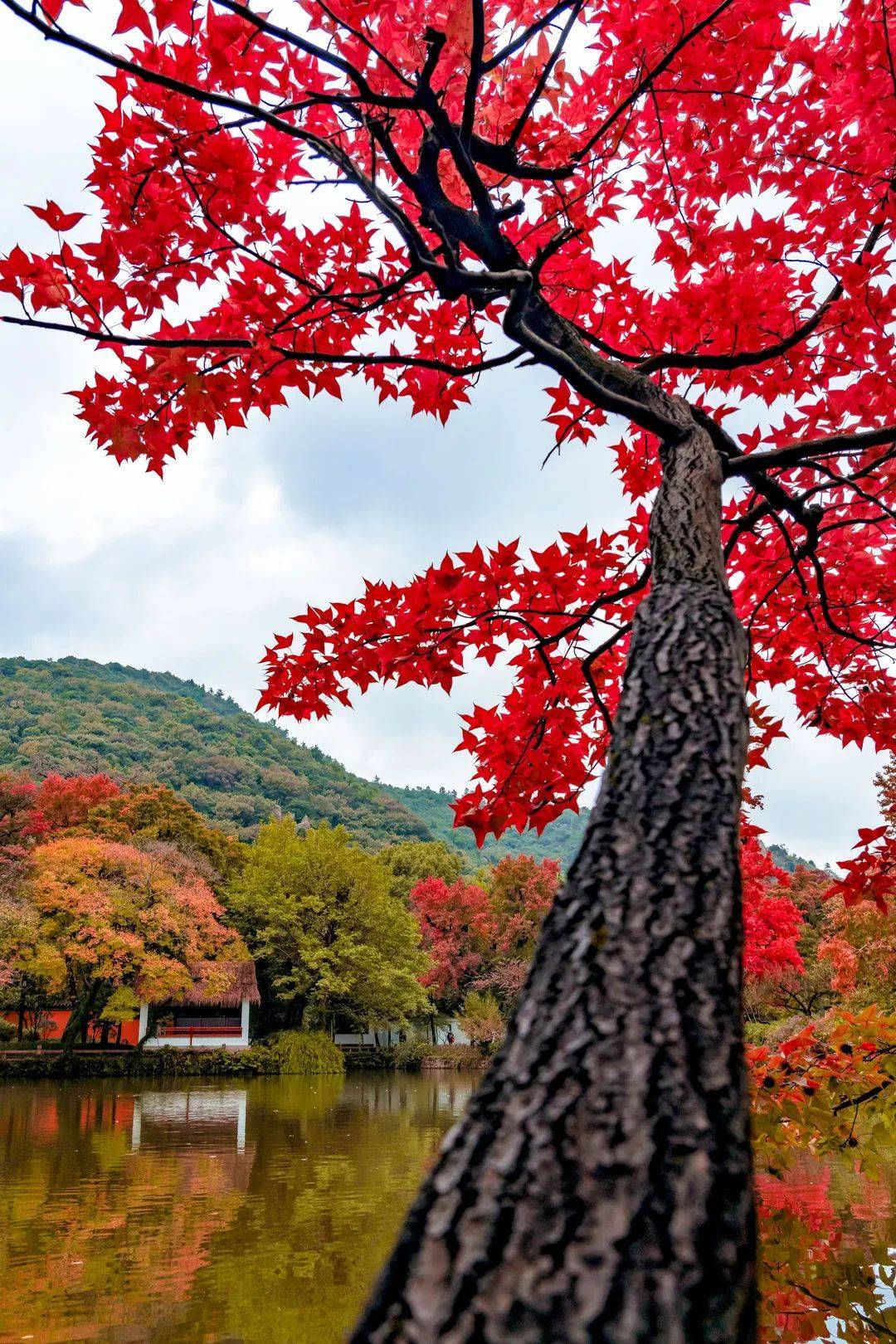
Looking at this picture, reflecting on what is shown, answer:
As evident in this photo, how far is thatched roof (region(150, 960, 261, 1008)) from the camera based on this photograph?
19.9m

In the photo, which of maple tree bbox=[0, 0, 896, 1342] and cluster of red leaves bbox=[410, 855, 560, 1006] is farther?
cluster of red leaves bbox=[410, 855, 560, 1006]

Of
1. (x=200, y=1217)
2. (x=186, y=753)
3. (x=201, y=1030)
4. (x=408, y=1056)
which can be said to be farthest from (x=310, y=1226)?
(x=186, y=753)

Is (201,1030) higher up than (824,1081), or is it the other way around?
(824,1081)

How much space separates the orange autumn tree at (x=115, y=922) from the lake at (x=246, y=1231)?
688cm

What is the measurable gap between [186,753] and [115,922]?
37072 millimetres

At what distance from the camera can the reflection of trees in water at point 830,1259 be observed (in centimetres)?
348

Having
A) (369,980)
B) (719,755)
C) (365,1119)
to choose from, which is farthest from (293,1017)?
(719,755)

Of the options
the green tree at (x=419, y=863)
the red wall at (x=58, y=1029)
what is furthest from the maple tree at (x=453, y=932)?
the red wall at (x=58, y=1029)

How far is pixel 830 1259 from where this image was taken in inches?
177

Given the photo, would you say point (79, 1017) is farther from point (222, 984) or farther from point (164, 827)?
point (164, 827)

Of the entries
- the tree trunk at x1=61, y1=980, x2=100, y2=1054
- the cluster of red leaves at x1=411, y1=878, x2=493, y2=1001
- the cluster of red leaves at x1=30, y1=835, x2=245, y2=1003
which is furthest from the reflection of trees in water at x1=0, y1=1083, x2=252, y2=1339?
the cluster of red leaves at x1=411, y1=878, x2=493, y2=1001

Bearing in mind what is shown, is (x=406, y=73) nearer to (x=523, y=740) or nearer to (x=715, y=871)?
(x=523, y=740)

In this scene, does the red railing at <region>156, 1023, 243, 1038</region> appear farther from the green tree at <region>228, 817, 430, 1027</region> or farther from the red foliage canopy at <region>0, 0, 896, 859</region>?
the red foliage canopy at <region>0, 0, 896, 859</region>

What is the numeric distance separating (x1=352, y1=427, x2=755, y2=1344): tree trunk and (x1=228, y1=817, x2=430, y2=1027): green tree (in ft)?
74.0
